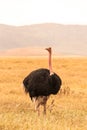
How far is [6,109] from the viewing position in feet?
40.8

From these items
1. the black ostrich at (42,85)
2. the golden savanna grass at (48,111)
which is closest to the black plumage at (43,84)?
the black ostrich at (42,85)

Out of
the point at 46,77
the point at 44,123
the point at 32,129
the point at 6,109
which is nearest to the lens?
the point at 32,129

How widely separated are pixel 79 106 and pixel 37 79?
2.61m

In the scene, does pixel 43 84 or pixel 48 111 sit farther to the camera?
pixel 48 111

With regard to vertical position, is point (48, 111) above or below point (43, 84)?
below

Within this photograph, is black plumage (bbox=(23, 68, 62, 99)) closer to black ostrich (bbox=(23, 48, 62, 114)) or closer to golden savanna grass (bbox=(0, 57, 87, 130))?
black ostrich (bbox=(23, 48, 62, 114))

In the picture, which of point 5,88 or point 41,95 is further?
point 5,88

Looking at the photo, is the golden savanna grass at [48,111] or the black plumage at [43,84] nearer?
the golden savanna grass at [48,111]

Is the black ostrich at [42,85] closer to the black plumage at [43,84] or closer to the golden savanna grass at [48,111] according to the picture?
the black plumage at [43,84]

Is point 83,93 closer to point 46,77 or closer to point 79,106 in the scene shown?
point 79,106

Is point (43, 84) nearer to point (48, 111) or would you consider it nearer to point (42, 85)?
point (42, 85)

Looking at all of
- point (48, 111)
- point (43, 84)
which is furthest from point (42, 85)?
Result: point (48, 111)

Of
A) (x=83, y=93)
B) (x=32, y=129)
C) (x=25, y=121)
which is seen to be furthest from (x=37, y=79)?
(x=83, y=93)

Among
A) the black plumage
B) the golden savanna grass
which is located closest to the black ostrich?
the black plumage
